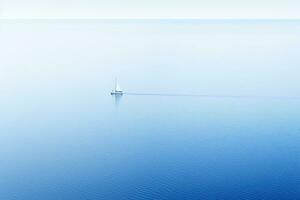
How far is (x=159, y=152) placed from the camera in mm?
15211

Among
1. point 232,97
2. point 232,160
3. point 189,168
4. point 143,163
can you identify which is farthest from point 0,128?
point 232,97

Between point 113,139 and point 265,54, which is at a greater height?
point 265,54

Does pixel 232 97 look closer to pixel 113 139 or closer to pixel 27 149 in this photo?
pixel 113 139

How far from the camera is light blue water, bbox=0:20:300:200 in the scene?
12.5 meters

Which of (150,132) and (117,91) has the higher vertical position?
(117,91)

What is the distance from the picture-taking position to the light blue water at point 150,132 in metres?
12.5

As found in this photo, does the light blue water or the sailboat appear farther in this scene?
the sailboat

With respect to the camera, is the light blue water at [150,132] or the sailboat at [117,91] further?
the sailboat at [117,91]

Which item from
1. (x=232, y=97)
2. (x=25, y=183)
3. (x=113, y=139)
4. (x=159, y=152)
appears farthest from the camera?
(x=232, y=97)

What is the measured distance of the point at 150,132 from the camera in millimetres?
17266

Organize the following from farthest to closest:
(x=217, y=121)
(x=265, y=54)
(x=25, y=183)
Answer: (x=265, y=54), (x=217, y=121), (x=25, y=183)

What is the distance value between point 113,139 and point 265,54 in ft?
91.9

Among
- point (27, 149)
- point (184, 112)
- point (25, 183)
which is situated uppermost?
point (184, 112)

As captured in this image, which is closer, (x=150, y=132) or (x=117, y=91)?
(x=150, y=132)
